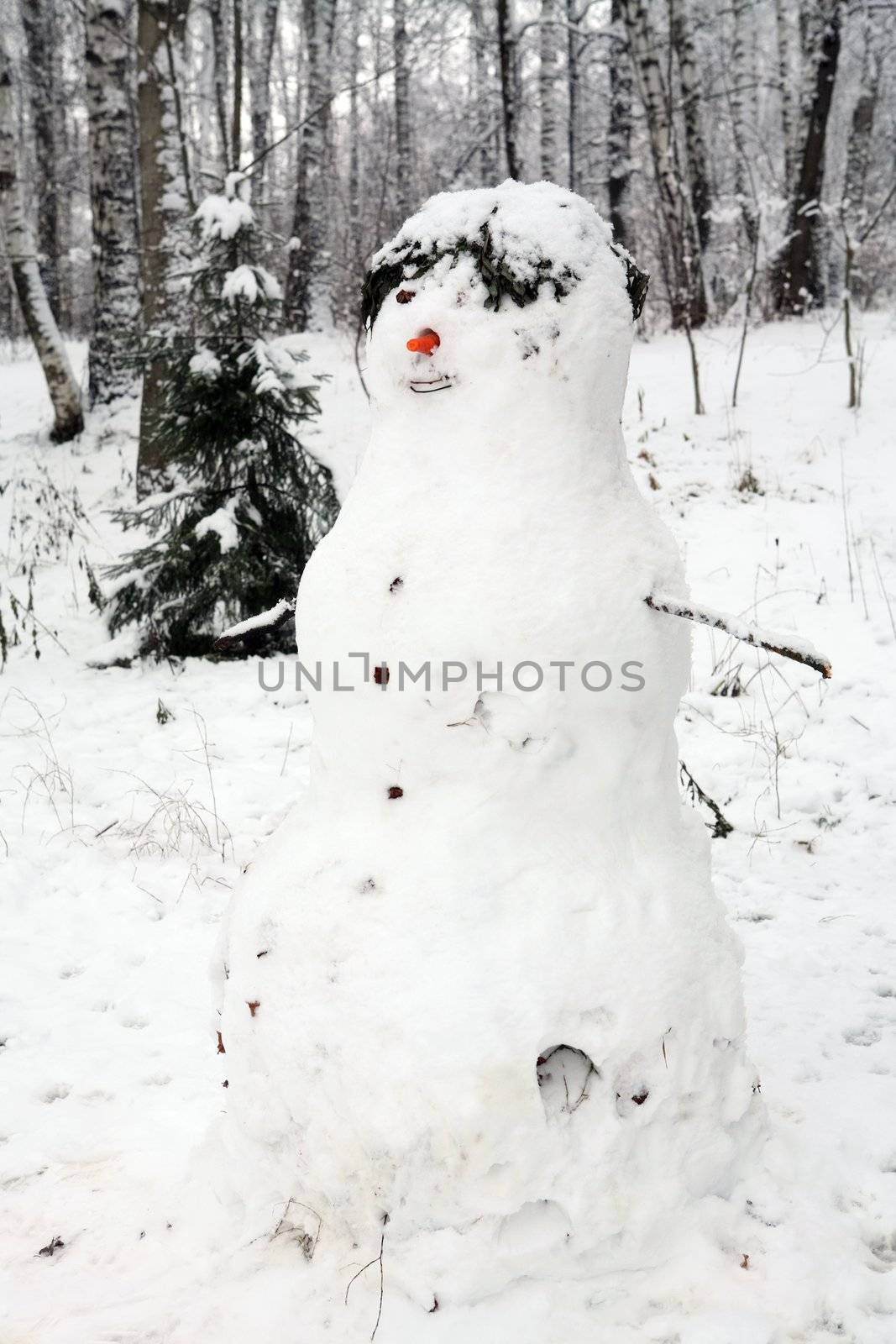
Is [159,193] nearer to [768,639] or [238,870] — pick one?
[238,870]

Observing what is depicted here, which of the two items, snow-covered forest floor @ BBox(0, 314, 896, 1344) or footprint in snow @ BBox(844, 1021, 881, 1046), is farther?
footprint in snow @ BBox(844, 1021, 881, 1046)

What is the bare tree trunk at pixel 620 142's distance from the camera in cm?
1338

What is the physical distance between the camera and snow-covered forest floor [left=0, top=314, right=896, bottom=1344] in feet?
5.87

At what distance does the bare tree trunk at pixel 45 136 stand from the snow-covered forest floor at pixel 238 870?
10177mm

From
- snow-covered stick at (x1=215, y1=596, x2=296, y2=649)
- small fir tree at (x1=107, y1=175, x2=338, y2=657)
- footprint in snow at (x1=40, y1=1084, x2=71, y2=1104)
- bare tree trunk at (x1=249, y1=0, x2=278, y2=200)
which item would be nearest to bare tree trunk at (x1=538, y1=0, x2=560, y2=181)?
bare tree trunk at (x1=249, y1=0, x2=278, y2=200)

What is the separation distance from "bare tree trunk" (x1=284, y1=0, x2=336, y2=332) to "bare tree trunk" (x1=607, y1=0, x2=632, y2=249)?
435cm

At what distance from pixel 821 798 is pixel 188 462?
12.1 ft

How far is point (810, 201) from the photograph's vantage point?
1017cm

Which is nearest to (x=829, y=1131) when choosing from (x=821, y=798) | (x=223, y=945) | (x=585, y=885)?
(x=585, y=885)

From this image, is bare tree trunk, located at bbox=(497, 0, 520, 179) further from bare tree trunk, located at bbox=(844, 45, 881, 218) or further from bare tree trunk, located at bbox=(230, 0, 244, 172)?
bare tree trunk, located at bbox=(844, 45, 881, 218)

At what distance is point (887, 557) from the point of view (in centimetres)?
548

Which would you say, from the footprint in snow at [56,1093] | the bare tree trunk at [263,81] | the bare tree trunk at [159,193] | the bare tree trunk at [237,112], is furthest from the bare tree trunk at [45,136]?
the footprint in snow at [56,1093]

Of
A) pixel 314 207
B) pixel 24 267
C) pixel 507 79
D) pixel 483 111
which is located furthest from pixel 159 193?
pixel 483 111

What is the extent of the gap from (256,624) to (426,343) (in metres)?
0.68
